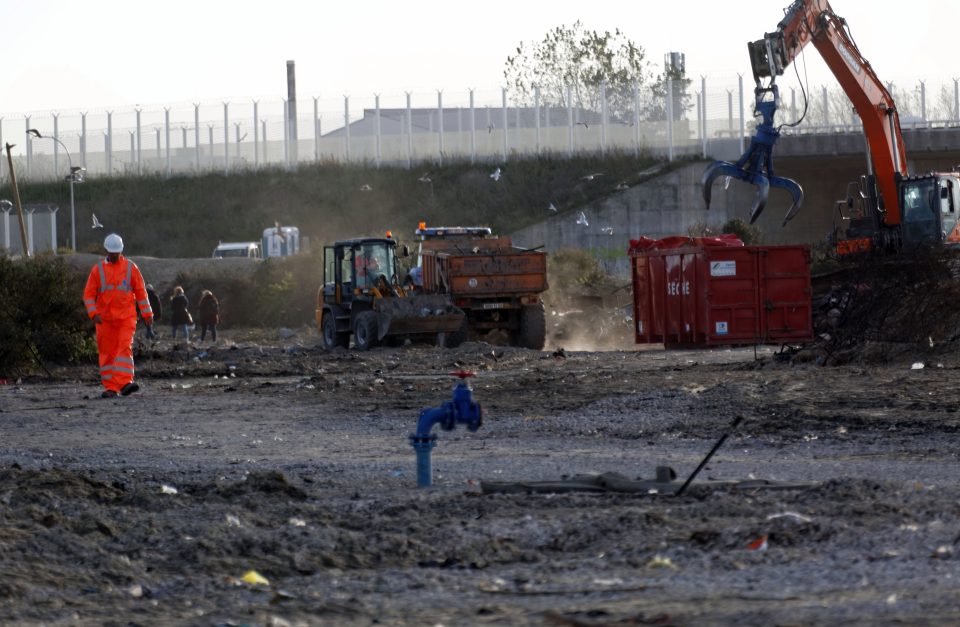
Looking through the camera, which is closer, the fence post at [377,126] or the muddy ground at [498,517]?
the muddy ground at [498,517]

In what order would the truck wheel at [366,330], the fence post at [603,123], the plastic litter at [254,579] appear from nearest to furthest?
the plastic litter at [254,579], the truck wheel at [366,330], the fence post at [603,123]

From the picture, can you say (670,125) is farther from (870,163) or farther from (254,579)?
(254,579)

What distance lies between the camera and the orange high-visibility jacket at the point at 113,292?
16.5 metres

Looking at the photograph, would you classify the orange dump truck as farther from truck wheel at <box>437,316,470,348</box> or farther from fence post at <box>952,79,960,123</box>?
fence post at <box>952,79,960,123</box>

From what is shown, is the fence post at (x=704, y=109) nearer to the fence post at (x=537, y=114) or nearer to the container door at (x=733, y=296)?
the fence post at (x=537, y=114)

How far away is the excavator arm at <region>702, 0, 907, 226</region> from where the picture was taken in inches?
860

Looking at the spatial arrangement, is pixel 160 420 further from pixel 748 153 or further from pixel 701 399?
pixel 748 153

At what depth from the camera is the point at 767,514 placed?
287 inches

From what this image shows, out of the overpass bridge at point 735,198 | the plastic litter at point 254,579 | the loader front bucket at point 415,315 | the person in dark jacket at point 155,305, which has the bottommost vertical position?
Answer: the plastic litter at point 254,579

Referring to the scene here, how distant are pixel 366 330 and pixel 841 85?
9.84m

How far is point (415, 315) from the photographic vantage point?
27875 millimetres

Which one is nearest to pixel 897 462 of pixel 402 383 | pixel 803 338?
pixel 402 383

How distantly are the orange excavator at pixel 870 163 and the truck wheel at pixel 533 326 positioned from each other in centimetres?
599

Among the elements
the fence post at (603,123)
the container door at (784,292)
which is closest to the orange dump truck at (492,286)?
the container door at (784,292)
